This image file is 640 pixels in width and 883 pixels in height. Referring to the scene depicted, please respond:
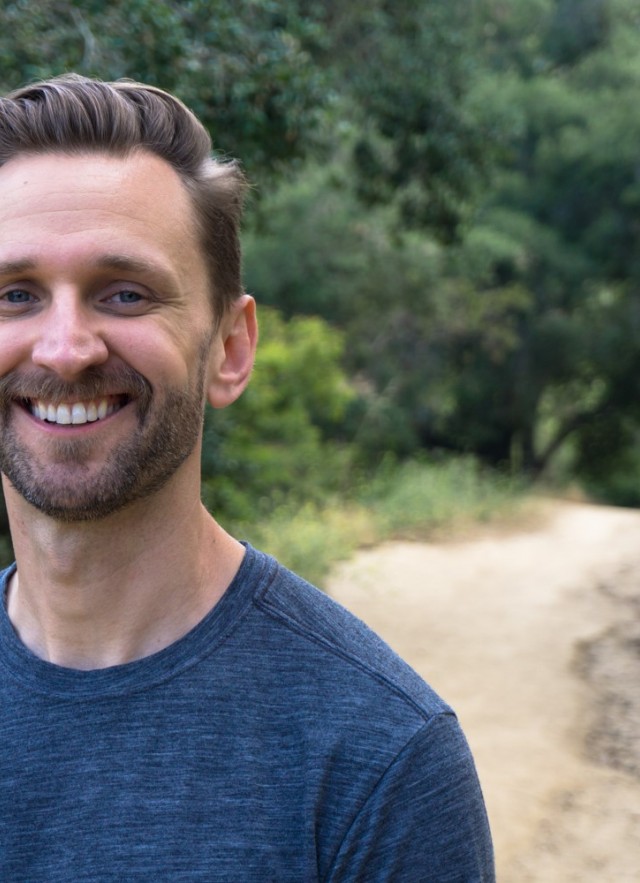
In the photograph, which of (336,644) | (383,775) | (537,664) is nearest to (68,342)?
(336,644)

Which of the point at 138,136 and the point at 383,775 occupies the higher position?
the point at 138,136

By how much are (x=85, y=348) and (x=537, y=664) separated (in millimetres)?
7316

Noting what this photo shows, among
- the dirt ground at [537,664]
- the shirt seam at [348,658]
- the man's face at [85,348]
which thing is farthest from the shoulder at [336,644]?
the dirt ground at [537,664]

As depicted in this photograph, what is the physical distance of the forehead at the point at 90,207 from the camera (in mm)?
1425

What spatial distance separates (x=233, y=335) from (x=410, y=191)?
28.4 ft

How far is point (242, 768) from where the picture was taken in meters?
1.33

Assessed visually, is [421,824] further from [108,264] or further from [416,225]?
[416,225]

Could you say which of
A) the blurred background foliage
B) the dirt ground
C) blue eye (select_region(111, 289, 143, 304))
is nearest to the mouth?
blue eye (select_region(111, 289, 143, 304))

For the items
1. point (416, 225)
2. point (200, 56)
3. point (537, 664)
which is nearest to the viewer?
point (200, 56)

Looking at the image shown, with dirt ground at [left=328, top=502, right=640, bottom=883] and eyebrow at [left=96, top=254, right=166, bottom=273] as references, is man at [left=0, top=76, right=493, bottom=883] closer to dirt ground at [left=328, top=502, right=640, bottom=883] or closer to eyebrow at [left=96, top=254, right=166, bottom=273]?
eyebrow at [left=96, top=254, right=166, bottom=273]

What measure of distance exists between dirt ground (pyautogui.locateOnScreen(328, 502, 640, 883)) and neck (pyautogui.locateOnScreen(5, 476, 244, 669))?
411cm

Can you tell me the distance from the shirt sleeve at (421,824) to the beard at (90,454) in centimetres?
49

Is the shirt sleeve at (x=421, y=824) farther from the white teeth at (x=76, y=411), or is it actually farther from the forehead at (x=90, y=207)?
the forehead at (x=90, y=207)

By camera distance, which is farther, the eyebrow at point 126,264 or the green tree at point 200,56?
the green tree at point 200,56
